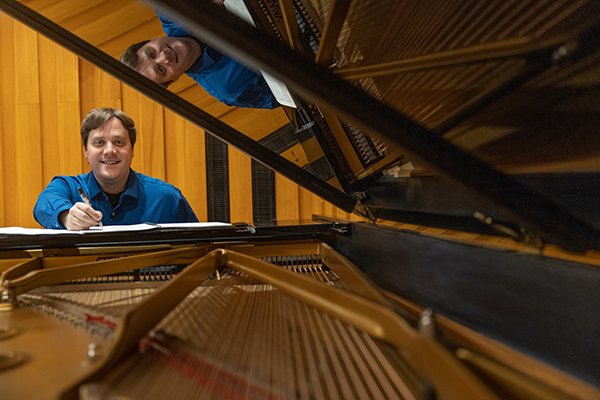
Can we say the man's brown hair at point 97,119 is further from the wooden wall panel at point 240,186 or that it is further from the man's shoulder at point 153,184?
the wooden wall panel at point 240,186

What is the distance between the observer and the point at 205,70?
6.36ft

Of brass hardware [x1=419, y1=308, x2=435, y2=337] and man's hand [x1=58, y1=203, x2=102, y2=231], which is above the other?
man's hand [x1=58, y1=203, x2=102, y2=231]

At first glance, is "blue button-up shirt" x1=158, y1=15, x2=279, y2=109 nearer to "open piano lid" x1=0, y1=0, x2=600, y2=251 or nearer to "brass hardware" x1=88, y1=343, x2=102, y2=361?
"open piano lid" x1=0, y1=0, x2=600, y2=251

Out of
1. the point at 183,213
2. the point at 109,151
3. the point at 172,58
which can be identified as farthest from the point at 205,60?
the point at 183,213

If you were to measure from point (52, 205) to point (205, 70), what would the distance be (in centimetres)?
134

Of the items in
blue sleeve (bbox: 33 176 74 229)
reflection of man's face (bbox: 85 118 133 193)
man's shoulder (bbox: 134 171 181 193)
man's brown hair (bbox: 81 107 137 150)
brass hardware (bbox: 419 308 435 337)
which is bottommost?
brass hardware (bbox: 419 308 435 337)

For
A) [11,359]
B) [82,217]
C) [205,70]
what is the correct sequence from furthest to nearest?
[205,70] → [82,217] → [11,359]

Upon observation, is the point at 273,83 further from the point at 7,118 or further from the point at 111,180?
the point at 7,118

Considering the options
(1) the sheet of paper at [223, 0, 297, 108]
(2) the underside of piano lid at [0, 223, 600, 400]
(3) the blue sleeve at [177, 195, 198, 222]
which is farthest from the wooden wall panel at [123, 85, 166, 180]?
(2) the underside of piano lid at [0, 223, 600, 400]

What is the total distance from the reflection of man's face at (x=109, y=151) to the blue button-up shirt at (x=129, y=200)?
0.12 metres

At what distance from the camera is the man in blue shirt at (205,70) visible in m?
1.76

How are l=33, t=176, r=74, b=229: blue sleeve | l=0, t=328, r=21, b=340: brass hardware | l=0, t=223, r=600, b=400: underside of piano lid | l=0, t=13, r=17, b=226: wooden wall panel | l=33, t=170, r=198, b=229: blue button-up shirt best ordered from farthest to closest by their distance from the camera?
l=0, t=13, r=17, b=226: wooden wall panel → l=33, t=170, r=198, b=229: blue button-up shirt → l=33, t=176, r=74, b=229: blue sleeve → l=0, t=328, r=21, b=340: brass hardware → l=0, t=223, r=600, b=400: underside of piano lid

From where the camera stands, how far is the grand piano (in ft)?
1.89

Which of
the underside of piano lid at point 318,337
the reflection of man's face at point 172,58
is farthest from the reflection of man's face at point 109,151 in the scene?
the underside of piano lid at point 318,337
